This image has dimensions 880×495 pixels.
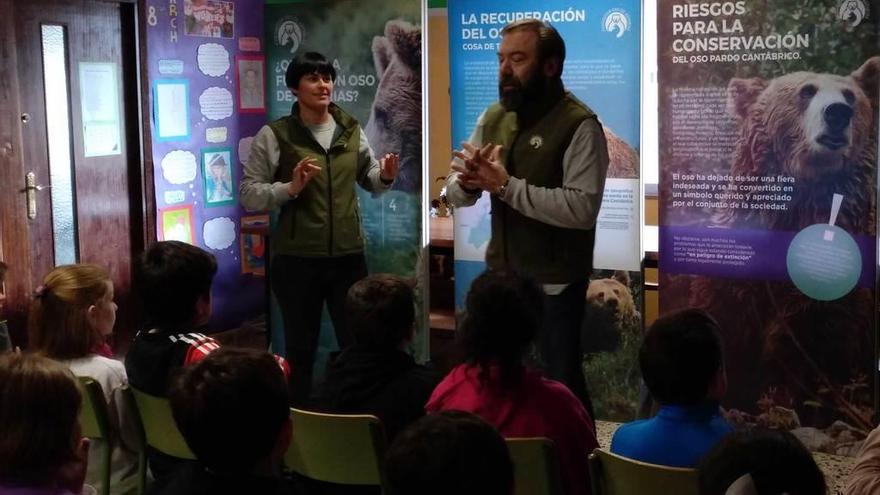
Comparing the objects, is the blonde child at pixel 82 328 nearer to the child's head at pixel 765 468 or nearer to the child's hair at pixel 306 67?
the child's head at pixel 765 468

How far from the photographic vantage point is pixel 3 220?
15.9 feet

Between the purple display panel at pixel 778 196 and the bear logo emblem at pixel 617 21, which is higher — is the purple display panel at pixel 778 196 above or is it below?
below

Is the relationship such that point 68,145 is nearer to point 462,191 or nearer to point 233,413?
point 462,191

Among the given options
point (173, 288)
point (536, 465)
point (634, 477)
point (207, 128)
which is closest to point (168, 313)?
point (173, 288)

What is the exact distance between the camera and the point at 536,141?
14.0 feet

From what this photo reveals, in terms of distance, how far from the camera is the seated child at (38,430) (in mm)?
2000

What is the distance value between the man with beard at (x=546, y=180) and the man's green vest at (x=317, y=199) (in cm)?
67

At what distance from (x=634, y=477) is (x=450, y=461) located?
2.64 feet

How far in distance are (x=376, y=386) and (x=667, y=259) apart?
6.75ft

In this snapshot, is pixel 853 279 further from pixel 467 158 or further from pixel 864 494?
pixel 864 494

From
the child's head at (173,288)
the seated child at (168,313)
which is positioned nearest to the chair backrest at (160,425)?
the seated child at (168,313)

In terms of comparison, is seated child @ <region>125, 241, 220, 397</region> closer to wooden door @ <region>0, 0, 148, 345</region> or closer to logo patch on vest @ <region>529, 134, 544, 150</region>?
logo patch on vest @ <region>529, 134, 544, 150</region>

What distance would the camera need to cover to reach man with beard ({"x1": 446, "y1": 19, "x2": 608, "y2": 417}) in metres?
4.22

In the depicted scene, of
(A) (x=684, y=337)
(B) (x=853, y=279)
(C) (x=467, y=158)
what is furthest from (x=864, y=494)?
(C) (x=467, y=158)
